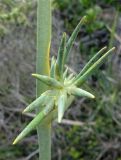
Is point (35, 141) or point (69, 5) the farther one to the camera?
point (69, 5)

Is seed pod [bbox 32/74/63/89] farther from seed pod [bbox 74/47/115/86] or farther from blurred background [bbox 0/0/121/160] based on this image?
blurred background [bbox 0/0/121/160]

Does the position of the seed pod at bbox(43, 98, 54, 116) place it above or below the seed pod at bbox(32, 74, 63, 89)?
below

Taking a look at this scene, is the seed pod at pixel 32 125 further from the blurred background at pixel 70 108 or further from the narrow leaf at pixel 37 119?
the blurred background at pixel 70 108

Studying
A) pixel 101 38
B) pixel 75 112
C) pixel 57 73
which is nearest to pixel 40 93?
pixel 57 73

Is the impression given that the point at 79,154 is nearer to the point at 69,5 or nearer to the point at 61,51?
the point at 69,5

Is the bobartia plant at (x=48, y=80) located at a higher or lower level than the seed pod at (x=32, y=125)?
higher

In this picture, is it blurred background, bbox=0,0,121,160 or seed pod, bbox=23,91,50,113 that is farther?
blurred background, bbox=0,0,121,160

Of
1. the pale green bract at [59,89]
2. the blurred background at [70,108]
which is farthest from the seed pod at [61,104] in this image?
the blurred background at [70,108]

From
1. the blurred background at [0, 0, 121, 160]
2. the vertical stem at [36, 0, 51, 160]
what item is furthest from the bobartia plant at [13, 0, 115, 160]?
the blurred background at [0, 0, 121, 160]
